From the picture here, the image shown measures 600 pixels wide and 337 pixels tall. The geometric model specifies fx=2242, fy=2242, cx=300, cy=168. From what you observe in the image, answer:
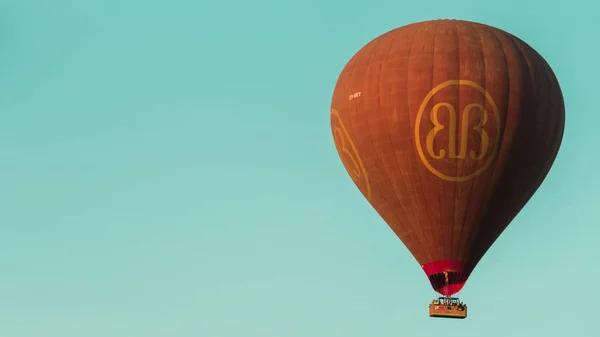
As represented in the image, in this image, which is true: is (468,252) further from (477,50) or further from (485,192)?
(477,50)

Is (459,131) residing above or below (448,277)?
above

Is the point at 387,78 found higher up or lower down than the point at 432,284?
higher up

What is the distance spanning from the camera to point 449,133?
10088 centimetres

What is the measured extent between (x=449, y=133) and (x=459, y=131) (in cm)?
46

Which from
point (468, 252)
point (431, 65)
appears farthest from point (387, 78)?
point (468, 252)

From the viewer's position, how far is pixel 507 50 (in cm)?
10231

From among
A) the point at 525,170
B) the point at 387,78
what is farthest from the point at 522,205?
the point at 387,78

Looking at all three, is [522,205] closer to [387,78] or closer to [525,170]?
[525,170]

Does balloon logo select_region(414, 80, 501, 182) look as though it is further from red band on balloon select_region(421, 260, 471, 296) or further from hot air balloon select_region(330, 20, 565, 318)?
red band on balloon select_region(421, 260, 471, 296)

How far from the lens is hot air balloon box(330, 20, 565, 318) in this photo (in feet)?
331

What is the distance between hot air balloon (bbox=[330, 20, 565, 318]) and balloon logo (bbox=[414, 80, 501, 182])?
0.15 ft

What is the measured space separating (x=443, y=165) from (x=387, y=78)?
4698 millimetres

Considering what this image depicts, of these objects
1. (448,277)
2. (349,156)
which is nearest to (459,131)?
(349,156)

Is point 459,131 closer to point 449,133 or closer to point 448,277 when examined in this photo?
point 449,133
